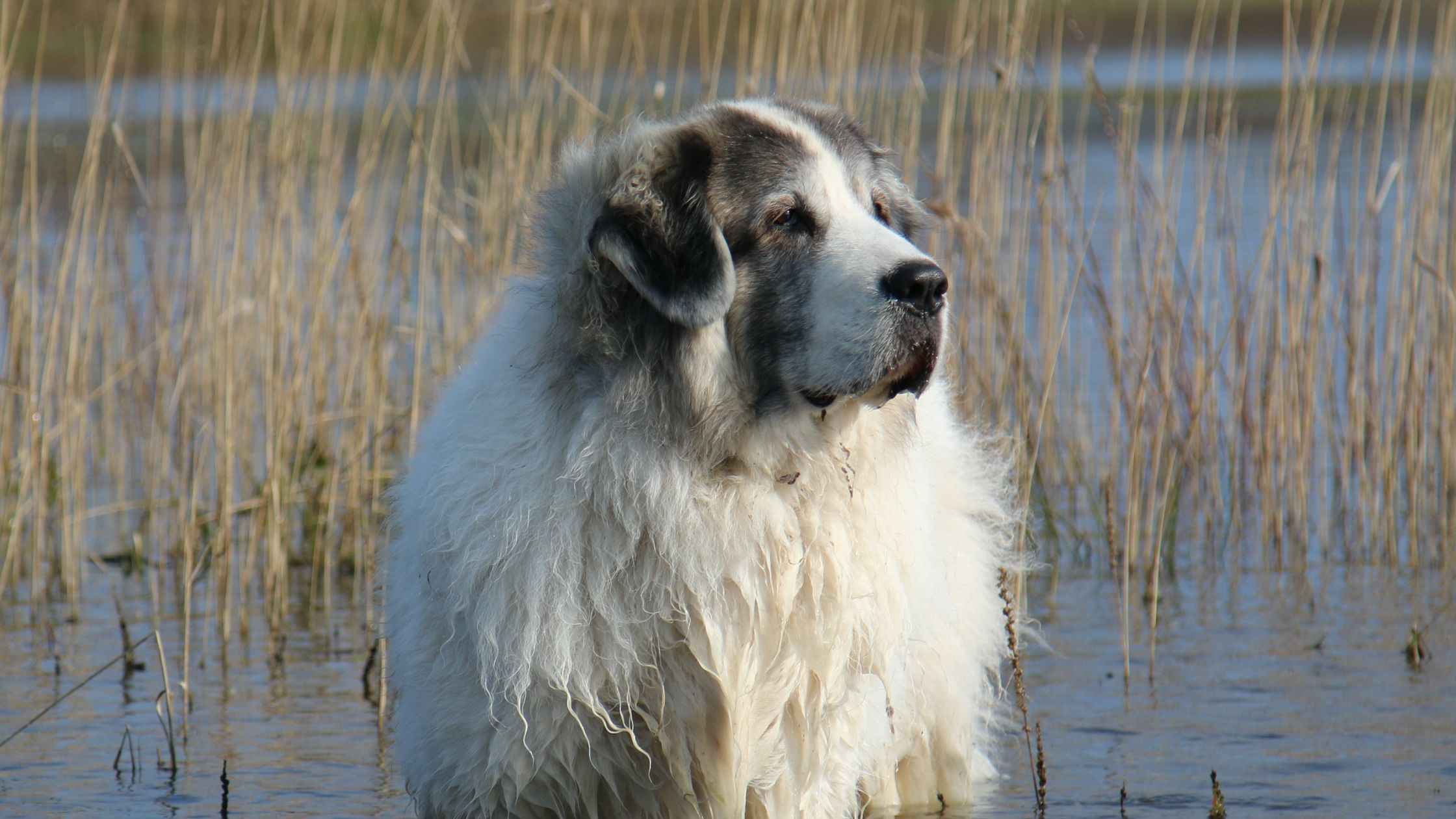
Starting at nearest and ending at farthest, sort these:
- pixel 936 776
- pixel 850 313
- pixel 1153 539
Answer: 1. pixel 850 313
2. pixel 936 776
3. pixel 1153 539

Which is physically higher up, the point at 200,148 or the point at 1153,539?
the point at 200,148

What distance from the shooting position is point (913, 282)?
101 inches

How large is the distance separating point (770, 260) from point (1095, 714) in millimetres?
1945

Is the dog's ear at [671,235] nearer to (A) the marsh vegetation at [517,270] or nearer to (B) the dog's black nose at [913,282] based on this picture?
(B) the dog's black nose at [913,282]

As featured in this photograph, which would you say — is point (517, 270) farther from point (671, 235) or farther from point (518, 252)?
point (671, 235)

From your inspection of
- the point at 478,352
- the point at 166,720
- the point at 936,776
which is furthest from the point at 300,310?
the point at 936,776

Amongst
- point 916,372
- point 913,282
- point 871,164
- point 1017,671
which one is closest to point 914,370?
point 916,372

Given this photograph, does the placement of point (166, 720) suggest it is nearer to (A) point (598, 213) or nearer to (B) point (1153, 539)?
(A) point (598, 213)

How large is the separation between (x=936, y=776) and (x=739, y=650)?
113cm

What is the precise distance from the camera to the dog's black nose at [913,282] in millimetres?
2564

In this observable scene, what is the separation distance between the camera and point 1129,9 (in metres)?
23.8

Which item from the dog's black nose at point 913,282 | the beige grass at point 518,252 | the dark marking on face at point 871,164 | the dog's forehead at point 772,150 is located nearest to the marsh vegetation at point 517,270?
the beige grass at point 518,252

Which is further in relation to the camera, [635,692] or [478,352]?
[478,352]

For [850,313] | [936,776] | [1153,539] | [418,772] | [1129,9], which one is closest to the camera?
[850,313]
